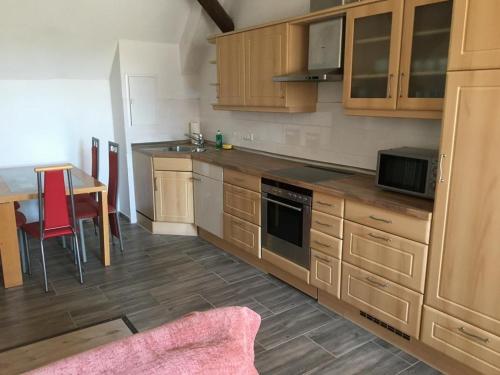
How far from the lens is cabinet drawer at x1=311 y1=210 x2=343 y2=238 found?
8.92 ft

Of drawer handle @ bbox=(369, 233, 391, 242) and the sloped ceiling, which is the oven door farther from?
the sloped ceiling

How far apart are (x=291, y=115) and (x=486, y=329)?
236cm

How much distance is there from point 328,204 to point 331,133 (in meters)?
0.87

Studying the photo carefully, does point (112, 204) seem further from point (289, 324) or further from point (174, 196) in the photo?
point (289, 324)

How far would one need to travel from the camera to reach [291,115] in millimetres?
3799

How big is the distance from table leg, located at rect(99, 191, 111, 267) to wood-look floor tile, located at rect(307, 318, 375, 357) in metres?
1.95

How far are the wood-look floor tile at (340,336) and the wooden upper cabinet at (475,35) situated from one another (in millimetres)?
1655

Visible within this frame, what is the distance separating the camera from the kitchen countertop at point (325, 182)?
2307 millimetres

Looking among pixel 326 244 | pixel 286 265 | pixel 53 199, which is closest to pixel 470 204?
pixel 326 244

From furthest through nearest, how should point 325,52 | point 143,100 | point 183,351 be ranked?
point 143,100
point 325,52
point 183,351

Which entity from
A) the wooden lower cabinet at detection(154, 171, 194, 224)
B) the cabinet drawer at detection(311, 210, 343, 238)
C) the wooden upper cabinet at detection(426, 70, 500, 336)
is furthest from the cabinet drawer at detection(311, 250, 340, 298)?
the wooden lower cabinet at detection(154, 171, 194, 224)

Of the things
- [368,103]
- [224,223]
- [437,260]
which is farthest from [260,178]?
[437,260]

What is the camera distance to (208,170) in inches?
158

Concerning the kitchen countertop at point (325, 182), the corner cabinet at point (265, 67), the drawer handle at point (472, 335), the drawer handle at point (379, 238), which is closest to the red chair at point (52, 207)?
the kitchen countertop at point (325, 182)
